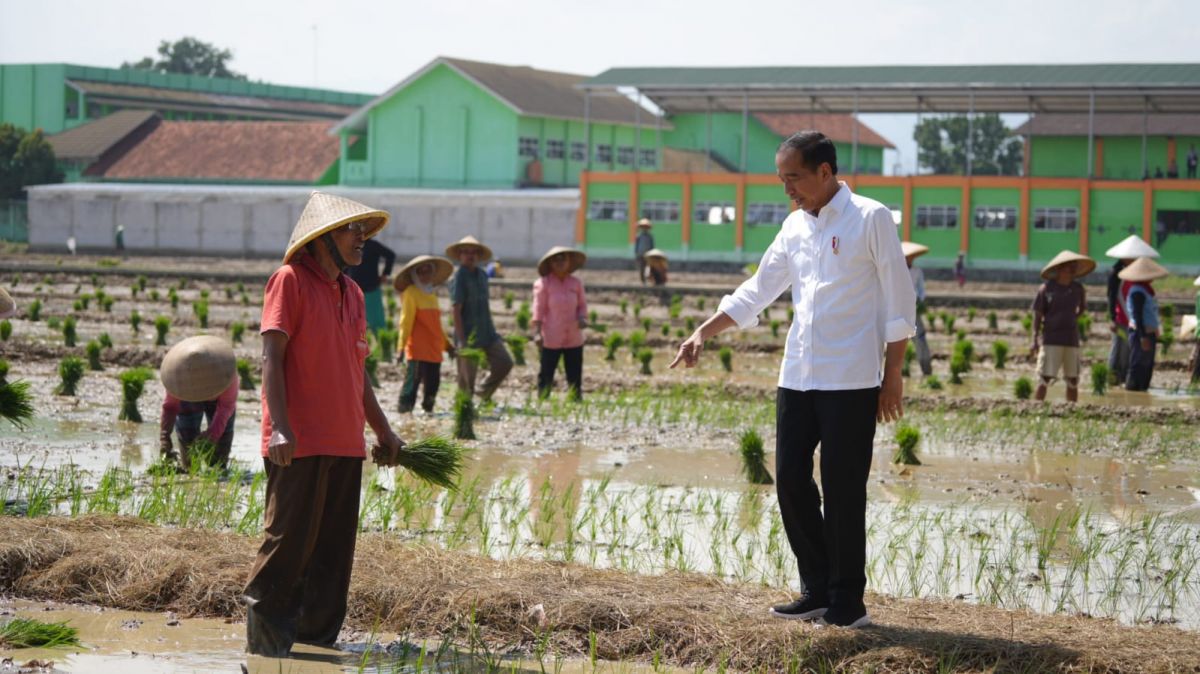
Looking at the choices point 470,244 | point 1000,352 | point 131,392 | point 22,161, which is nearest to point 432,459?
point 131,392

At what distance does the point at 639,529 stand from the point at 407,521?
125 centimetres

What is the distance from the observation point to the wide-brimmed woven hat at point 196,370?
864 centimetres

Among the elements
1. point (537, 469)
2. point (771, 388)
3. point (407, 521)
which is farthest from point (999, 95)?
point (407, 521)

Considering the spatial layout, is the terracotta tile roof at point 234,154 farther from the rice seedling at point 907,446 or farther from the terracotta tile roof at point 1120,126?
the rice seedling at point 907,446

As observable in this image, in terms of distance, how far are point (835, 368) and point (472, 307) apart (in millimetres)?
7720

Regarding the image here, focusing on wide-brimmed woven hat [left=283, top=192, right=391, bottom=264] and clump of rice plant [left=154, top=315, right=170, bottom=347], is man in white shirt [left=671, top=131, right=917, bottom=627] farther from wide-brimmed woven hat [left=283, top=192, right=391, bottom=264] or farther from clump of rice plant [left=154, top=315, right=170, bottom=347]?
clump of rice plant [left=154, top=315, right=170, bottom=347]

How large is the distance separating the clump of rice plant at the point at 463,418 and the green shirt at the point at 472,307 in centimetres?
171

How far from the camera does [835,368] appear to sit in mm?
5367

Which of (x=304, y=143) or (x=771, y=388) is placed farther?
(x=304, y=143)

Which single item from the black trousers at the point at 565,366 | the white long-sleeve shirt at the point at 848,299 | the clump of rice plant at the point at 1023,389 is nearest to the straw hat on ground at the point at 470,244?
the black trousers at the point at 565,366

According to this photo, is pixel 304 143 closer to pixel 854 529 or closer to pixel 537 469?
pixel 537 469

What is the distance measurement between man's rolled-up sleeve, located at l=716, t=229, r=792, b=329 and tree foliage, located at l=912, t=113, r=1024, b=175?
65.7 metres

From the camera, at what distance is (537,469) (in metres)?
10.0

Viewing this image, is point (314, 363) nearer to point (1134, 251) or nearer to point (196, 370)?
point (196, 370)
